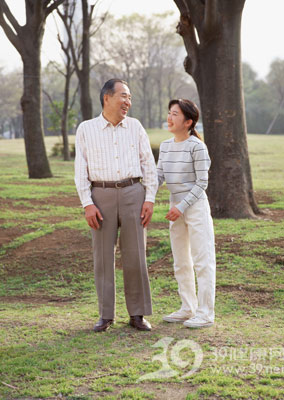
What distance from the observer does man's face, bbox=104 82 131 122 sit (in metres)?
4.71

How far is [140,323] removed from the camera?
488 cm

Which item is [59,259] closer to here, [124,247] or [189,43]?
[124,247]

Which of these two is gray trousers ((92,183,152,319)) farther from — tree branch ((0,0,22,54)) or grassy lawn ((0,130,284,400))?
tree branch ((0,0,22,54))

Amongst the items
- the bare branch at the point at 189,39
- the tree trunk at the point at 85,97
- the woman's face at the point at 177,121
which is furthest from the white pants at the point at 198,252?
the tree trunk at the point at 85,97

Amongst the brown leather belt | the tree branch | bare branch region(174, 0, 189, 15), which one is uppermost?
the tree branch

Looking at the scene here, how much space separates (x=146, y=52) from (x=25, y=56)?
147ft

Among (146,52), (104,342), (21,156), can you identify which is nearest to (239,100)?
(104,342)

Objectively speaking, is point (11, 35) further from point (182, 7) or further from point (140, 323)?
point (140, 323)

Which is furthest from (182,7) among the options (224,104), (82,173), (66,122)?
(66,122)

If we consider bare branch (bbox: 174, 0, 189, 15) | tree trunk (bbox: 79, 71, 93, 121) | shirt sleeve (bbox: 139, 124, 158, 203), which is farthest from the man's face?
tree trunk (bbox: 79, 71, 93, 121)

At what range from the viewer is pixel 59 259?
805 cm

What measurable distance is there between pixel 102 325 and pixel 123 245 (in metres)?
0.71

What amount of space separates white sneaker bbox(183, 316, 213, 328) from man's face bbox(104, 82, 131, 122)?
1806 millimetres

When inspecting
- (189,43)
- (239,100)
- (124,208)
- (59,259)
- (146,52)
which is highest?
(146,52)
